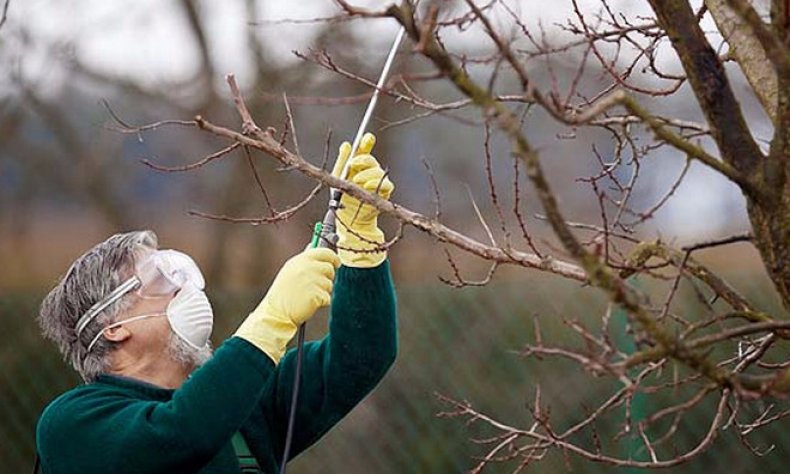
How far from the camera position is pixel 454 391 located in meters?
5.62

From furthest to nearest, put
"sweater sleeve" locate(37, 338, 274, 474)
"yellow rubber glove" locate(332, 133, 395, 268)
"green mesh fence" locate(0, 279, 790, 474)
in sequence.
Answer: "green mesh fence" locate(0, 279, 790, 474)
"yellow rubber glove" locate(332, 133, 395, 268)
"sweater sleeve" locate(37, 338, 274, 474)

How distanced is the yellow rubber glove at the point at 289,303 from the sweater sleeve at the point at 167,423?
4cm

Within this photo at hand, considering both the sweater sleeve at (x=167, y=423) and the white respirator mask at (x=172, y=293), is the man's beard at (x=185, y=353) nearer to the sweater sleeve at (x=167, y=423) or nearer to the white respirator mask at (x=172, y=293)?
the white respirator mask at (x=172, y=293)

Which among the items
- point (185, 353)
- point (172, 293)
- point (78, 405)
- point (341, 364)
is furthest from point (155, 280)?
point (341, 364)

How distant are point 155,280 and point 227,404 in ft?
1.19

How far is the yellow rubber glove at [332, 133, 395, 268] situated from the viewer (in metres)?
2.60

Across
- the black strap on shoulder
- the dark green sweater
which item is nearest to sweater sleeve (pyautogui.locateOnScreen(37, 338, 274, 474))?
the dark green sweater

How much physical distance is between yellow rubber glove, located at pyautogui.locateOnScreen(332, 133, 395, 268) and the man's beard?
33 cm

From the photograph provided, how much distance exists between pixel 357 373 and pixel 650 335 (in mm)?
1192

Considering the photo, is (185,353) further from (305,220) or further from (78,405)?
(305,220)

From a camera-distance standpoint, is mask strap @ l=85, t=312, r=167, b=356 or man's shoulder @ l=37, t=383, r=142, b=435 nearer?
man's shoulder @ l=37, t=383, r=142, b=435

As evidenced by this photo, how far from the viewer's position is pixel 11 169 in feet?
27.8

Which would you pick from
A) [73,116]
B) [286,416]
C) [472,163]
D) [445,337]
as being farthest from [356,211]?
[472,163]

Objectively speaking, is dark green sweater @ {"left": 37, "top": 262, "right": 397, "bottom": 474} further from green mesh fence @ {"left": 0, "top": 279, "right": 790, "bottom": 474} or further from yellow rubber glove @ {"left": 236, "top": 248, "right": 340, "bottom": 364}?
green mesh fence @ {"left": 0, "top": 279, "right": 790, "bottom": 474}
